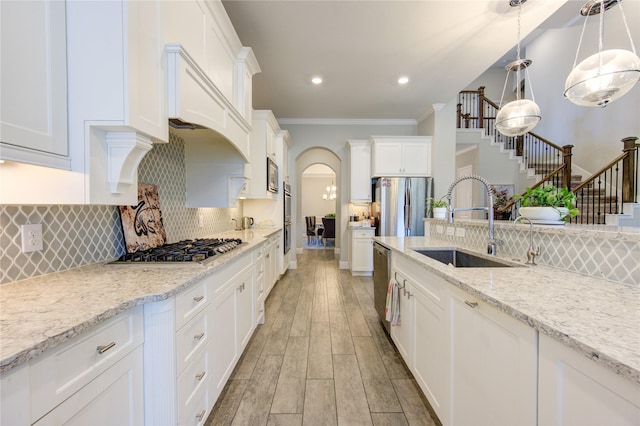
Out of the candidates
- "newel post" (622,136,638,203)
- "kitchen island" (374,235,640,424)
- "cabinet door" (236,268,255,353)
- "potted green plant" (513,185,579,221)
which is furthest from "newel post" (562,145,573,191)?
"cabinet door" (236,268,255,353)

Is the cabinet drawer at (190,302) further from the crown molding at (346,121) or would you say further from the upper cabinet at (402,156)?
the crown molding at (346,121)

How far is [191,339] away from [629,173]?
6.04 m

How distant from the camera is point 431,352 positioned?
1513 mm

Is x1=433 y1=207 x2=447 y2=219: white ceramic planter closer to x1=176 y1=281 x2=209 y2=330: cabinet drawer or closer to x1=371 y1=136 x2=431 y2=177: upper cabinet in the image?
x1=371 y1=136 x2=431 y2=177: upper cabinet

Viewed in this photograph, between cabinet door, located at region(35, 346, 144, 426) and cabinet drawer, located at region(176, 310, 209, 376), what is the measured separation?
151 mm

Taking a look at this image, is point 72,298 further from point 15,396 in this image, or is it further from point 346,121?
point 346,121

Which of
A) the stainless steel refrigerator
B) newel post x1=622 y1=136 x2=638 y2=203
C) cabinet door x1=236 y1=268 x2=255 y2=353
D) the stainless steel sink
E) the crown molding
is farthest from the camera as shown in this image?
the crown molding

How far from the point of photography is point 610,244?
1.10m

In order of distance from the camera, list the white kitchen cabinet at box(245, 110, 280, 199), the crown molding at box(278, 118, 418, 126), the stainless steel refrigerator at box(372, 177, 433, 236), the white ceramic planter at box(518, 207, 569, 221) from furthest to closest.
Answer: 1. the crown molding at box(278, 118, 418, 126)
2. the stainless steel refrigerator at box(372, 177, 433, 236)
3. the white kitchen cabinet at box(245, 110, 280, 199)
4. the white ceramic planter at box(518, 207, 569, 221)

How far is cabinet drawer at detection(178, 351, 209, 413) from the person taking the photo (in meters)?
1.14

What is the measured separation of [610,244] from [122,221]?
2.49m

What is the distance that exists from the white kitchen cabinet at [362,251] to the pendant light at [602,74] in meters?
3.40

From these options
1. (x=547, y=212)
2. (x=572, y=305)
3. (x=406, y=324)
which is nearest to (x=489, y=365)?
(x=572, y=305)

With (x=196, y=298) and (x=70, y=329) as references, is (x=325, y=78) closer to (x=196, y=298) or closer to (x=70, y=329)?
(x=196, y=298)
